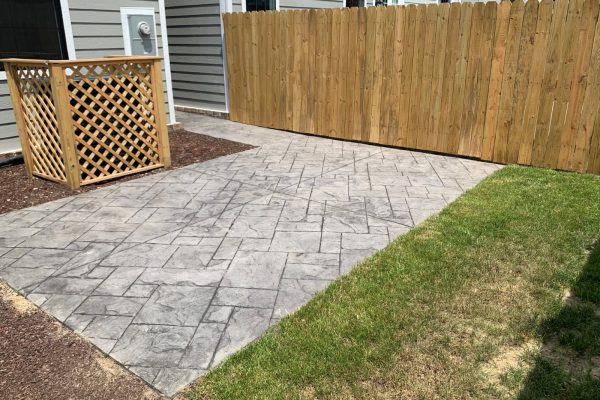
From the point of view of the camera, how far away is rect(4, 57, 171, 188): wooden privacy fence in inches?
208

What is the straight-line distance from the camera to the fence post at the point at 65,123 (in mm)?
5059

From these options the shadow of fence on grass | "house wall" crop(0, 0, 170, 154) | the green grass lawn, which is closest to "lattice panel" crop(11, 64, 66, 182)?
"house wall" crop(0, 0, 170, 154)

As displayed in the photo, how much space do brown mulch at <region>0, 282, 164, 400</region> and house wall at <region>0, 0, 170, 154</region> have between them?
448cm

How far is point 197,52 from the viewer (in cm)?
993

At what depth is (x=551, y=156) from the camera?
6164mm

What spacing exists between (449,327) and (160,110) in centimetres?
464

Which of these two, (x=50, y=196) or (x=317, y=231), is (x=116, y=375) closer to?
(x=317, y=231)

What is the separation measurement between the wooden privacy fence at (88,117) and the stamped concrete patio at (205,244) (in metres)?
0.40

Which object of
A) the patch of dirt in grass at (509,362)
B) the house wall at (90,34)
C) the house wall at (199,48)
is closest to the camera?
the patch of dirt in grass at (509,362)

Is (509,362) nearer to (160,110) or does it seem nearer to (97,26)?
(160,110)

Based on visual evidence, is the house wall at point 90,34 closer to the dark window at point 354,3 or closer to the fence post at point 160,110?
the fence post at point 160,110

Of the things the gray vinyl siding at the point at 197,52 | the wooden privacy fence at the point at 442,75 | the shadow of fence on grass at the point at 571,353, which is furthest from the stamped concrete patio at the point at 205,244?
the gray vinyl siding at the point at 197,52

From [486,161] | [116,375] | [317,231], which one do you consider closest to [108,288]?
[116,375]

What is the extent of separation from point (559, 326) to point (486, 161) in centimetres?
417
